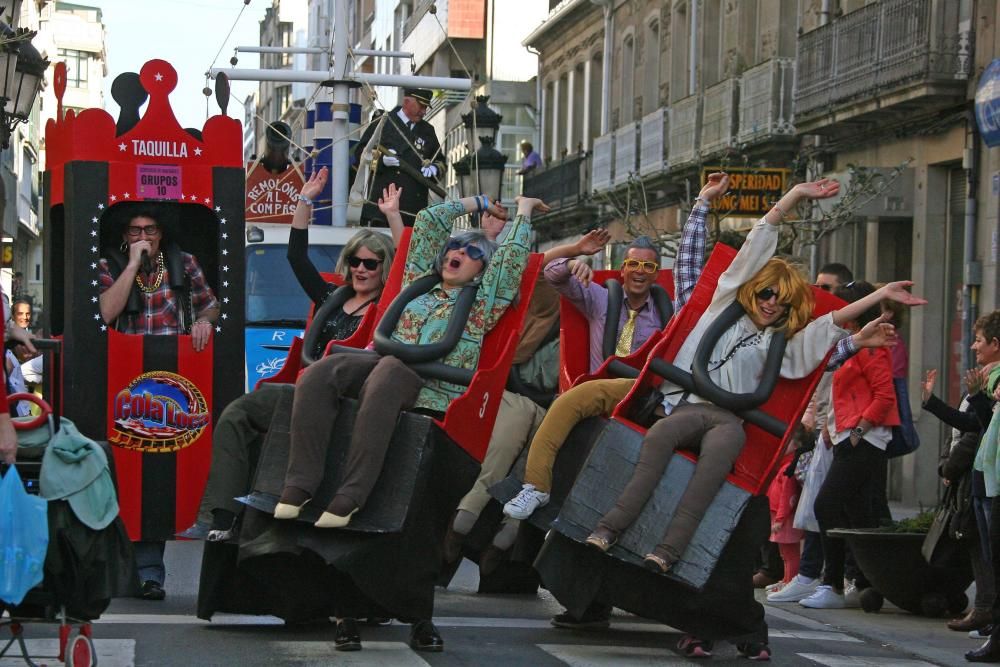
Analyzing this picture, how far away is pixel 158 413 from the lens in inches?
437

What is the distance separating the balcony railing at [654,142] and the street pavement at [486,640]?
22055mm

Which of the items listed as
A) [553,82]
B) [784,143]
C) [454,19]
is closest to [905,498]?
[784,143]

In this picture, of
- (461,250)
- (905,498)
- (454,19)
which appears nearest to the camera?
(461,250)

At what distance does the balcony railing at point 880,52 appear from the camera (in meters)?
21.7

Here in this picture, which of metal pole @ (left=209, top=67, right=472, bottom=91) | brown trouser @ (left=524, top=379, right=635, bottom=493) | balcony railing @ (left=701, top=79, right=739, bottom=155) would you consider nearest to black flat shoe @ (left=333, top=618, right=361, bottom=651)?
brown trouser @ (left=524, top=379, right=635, bottom=493)

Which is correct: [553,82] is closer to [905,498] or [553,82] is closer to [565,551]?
[905,498]

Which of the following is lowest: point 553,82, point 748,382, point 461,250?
point 748,382

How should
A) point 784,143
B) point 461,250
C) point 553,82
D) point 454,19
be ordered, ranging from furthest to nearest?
1. point 454,19
2. point 553,82
3. point 784,143
4. point 461,250

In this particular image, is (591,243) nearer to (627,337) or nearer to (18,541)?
(627,337)

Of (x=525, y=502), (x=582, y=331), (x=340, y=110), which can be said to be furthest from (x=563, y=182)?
(x=525, y=502)

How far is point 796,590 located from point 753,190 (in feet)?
26.4

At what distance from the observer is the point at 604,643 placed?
942 centimetres

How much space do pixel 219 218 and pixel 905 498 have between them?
1302 centimetres

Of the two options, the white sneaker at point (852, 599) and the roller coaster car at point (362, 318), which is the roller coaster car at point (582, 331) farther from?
the white sneaker at point (852, 599)
